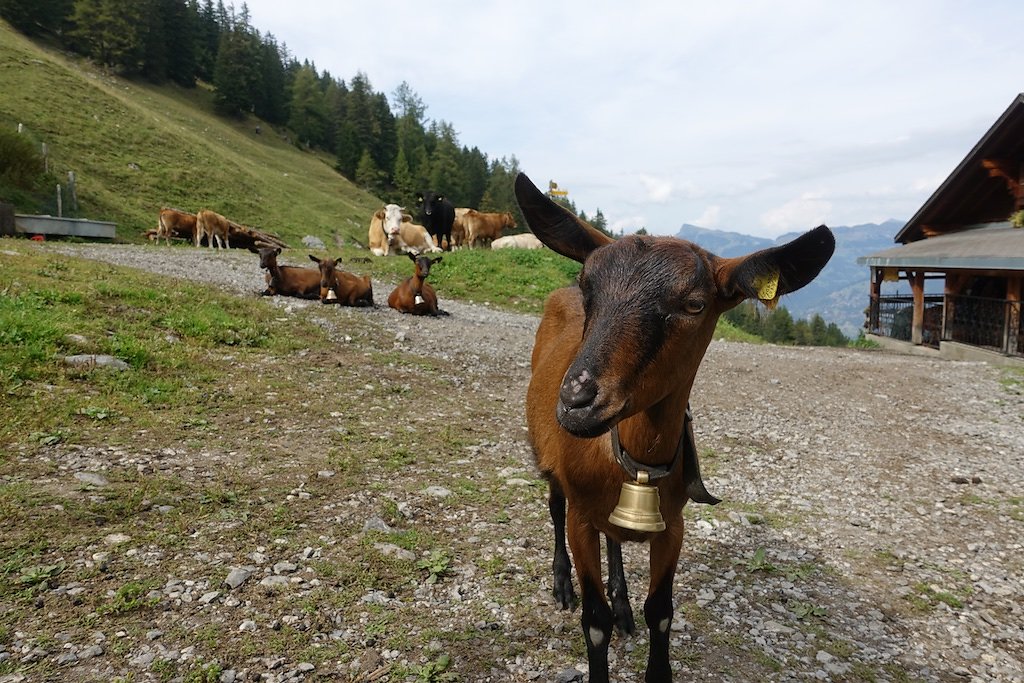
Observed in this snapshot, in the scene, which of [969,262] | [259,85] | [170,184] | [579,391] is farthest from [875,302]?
[259,85]

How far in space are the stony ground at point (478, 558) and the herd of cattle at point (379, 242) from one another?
261 inches

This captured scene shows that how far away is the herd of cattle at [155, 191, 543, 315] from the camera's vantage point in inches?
589

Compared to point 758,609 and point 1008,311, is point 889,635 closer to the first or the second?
point 758,609

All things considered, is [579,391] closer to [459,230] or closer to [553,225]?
[553,225]

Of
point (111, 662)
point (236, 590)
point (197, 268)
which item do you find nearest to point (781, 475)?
point (236, 590)

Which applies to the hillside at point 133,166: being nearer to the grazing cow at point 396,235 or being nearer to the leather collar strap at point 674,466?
the grazing cow at point 396,235

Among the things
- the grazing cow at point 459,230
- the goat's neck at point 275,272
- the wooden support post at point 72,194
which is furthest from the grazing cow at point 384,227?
the wooden support post at point 72,194

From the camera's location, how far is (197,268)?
1639 centimetres

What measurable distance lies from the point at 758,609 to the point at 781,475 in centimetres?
304

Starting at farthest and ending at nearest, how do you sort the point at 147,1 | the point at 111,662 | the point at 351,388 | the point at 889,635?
the point at 147,1
the point at 351,388
the point at 889,635
the point at 111,662

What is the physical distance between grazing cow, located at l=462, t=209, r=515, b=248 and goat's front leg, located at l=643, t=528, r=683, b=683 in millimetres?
30597

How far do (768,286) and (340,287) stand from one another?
13712 millimetres

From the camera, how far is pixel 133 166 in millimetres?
33344

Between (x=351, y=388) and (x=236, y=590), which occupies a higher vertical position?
(x=351, y=388)
